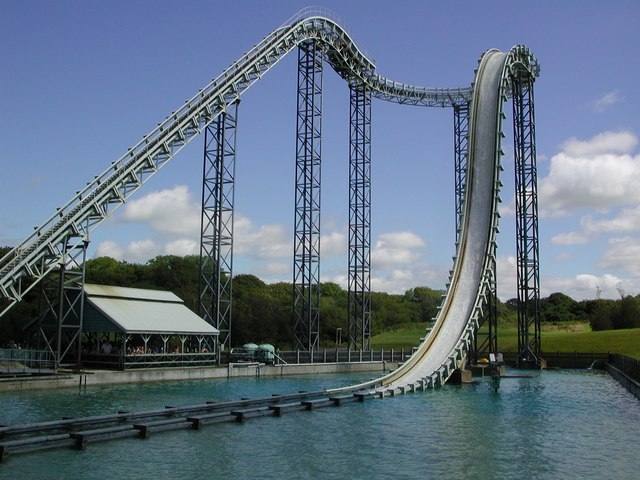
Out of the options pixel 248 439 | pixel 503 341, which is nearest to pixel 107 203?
pixel 248 439

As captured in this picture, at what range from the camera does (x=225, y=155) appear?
1775 inches

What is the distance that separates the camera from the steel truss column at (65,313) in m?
34.4

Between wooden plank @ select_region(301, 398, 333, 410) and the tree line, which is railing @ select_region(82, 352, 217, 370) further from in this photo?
the tree line

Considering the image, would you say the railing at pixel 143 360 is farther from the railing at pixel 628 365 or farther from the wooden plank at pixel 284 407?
the railing at pixel 628 365

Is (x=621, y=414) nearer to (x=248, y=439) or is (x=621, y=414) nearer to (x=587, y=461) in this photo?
(x=587, y=461)

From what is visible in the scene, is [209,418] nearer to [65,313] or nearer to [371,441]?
[371,441]

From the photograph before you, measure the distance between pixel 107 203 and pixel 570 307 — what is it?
→ 94.9 m

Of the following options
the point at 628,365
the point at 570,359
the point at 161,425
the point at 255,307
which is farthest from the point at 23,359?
the point at 255,307

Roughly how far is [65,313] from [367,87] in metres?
30.6

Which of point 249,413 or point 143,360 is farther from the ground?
point 143,360

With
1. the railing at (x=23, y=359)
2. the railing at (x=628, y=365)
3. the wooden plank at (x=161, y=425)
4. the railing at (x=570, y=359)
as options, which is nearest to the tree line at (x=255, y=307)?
the railing at (x=23, y=359)

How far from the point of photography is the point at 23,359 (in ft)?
109

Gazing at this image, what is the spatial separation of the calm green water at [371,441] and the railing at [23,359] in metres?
3.88

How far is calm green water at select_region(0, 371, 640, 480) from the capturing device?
1664 centimetres
